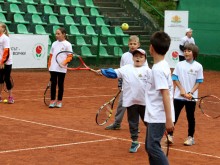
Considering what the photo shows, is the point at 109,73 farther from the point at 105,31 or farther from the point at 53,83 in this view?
the point at 105,31

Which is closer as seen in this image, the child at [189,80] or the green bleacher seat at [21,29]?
the child at [189,80]

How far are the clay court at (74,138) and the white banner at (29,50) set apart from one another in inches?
225

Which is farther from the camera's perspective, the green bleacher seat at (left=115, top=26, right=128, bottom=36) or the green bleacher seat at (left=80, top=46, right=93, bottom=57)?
the green bleacher seat at (left=115, top=26, right=128, bottom=36)

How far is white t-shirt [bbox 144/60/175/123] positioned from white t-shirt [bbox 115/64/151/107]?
2406mm

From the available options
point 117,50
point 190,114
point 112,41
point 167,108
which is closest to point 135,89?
point 190,114

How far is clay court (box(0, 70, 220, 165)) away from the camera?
358 inches

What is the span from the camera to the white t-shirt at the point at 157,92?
6977mm

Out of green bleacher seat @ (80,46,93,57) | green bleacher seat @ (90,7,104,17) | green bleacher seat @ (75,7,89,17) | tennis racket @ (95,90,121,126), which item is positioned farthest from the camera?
green bleacher seat @ (90,7,104,17)

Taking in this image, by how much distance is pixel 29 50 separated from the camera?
22.9 meters

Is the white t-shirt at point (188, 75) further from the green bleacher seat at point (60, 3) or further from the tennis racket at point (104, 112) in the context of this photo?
the green bleacher seat at point (60, 3)

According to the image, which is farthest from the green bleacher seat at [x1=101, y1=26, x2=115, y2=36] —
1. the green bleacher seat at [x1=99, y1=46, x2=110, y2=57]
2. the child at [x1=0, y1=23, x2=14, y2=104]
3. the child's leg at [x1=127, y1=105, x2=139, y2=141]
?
the child's leg at [x1=127, y1=105, x2=139, y2=141]

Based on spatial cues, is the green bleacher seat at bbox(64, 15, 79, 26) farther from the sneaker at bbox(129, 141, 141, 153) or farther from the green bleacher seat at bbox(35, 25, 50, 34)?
the sneaker at bbox(129, 141, 141, 153)

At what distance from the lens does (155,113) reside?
712 centimetres

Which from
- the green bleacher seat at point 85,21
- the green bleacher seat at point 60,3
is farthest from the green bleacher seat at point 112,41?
the green bleacher seat at point 60,3
